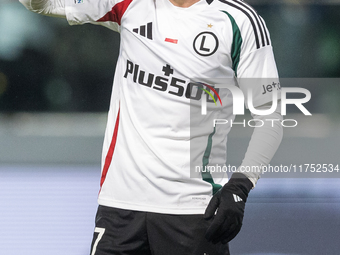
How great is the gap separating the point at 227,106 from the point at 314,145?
3381mm

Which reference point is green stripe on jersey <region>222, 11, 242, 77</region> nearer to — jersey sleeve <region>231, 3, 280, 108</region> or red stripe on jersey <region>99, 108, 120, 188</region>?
jersey sleeve <region>231, 3, 280, 108</region>

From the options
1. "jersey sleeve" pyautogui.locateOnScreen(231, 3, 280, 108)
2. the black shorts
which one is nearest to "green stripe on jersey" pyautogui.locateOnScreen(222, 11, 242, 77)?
"jersey sleeve" pyautogui.locateOnScreen(231, 3, 280, 108)

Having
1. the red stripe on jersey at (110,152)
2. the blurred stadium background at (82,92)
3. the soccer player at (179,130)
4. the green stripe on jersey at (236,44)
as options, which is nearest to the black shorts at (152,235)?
the soccer player at (179,130)

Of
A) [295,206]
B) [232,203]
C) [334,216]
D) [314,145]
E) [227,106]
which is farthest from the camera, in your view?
[314,145]

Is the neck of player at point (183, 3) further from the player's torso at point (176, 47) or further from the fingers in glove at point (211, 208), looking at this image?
the fingers in glove at point (211, 208)

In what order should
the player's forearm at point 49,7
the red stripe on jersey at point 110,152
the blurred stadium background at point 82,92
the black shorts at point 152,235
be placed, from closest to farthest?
1. the black shorts at point 152,235
2. the red stripe on jersey at point 110,152
3. the player's forearm at point 49,7
4. the blurred stadium background at point 82,92

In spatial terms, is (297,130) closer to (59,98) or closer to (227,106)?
(59,98)

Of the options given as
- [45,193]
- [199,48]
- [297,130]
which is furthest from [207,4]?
[297,130]

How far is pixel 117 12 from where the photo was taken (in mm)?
1422

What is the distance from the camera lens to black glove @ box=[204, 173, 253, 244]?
123cm

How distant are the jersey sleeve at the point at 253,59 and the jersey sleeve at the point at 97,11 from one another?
351 millimetres

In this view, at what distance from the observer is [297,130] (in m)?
4.93

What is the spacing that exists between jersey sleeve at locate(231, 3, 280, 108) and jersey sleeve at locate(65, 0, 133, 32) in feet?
1.15

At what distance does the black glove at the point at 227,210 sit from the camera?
123cm
